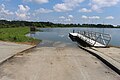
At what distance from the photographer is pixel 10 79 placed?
24.8 feet

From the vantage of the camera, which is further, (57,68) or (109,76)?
(57,68)

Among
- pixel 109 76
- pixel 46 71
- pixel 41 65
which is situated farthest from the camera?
pixel 41 65

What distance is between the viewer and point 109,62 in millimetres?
10266

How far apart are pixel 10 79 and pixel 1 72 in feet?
3.81

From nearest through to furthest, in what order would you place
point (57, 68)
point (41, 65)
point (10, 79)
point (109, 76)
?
point (10, 79) < point (109, 76) < point (57, 68) < point (41, 65)

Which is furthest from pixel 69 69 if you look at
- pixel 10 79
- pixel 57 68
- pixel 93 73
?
pixel 10 79

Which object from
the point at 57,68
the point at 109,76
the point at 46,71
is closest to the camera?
the point at 109,76

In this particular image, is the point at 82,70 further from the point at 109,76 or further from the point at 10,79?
the point at 10,79

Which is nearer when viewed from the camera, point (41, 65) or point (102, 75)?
point (102, 75)

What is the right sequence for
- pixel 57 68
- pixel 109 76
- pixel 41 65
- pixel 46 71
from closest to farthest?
pixel 109 76
pixel 46 71
pixel 57 68
pixel 41 65

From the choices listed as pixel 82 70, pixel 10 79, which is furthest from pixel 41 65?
pixel 10 79

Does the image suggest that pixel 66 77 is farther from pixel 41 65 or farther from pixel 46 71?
pixel 41 65

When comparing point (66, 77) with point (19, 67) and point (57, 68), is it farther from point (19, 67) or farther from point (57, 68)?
point (19, 67)

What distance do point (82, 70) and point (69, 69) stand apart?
20.9 inches
